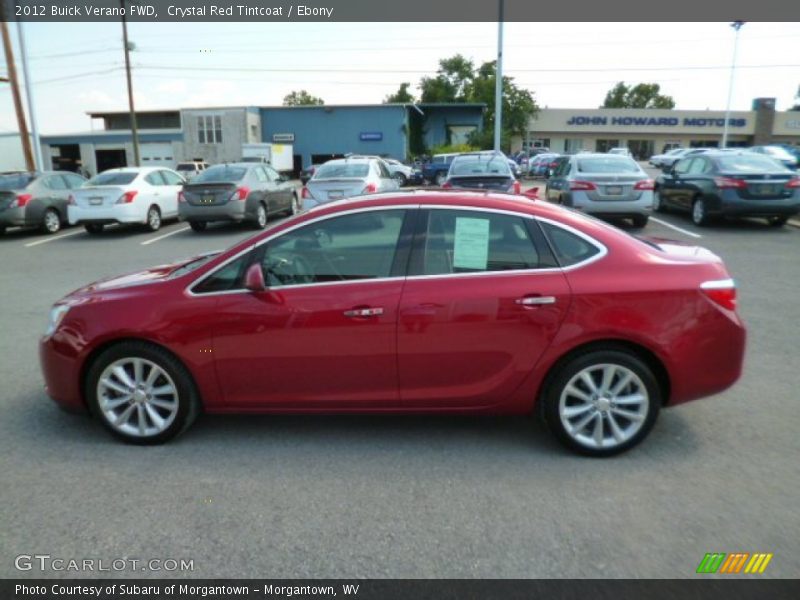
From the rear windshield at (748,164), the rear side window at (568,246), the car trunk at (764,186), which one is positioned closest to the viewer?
Result: the rear side window at (568,246)

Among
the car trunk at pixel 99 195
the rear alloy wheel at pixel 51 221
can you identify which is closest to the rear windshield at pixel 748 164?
the car trunk at pixel 99 195

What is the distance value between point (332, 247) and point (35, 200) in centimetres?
1401

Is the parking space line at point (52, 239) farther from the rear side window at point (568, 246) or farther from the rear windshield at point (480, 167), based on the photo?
the rear side window at point (568, 246)

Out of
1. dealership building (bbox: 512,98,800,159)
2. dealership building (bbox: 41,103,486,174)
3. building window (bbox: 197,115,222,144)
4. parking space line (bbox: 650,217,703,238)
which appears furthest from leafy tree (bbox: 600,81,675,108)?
parking space line (bbox: 650,217,703,238)

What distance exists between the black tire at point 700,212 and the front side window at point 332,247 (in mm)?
11315

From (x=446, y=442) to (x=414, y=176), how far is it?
29771 millimetres

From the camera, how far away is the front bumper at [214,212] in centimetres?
1394

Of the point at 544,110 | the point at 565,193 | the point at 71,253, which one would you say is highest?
the point at 544,110

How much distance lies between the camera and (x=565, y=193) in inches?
503

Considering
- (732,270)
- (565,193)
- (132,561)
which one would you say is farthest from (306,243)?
(565,193)

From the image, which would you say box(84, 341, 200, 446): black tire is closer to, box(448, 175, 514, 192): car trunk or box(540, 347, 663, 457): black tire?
box(540, 347, 663, 457): black tire

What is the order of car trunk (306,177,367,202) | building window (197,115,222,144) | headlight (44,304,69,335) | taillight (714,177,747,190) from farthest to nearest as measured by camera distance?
1. building window (197,115,222,144)
2. car trunk (306,177,367,202)
3. taillight (714,177,747,190)
4. headlight (44,304,69,335)

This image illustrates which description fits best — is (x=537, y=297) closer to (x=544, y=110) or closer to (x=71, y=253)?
(x=71, y=253)

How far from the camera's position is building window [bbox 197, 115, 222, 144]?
5031 cm
